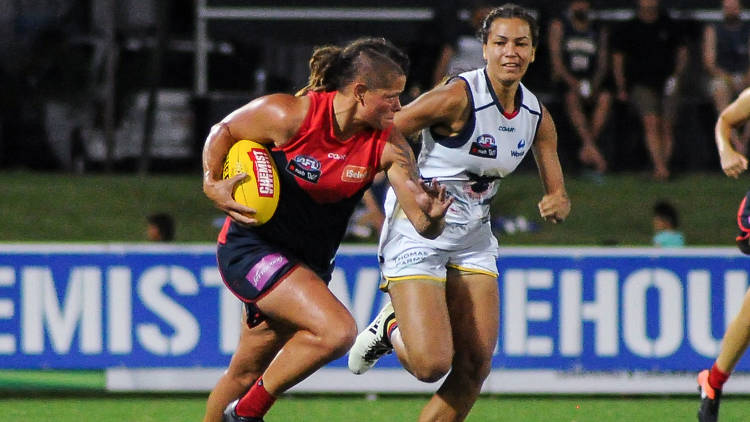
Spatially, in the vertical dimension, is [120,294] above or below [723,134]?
below

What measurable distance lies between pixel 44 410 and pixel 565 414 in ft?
9.70

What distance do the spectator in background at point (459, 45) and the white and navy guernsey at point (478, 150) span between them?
22.0ft

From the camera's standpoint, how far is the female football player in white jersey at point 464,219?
6125 millimetres

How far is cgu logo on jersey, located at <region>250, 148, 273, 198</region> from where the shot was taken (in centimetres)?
587

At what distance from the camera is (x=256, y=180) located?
19.2 ft

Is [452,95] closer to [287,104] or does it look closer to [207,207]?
[287,104]

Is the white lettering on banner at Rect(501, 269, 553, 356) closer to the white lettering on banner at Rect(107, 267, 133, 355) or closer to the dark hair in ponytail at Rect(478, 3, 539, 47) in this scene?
the white lettering on banner at Rect(107, 267, 133, 355)

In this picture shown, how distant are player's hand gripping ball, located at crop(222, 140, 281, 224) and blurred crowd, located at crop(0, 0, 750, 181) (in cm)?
749

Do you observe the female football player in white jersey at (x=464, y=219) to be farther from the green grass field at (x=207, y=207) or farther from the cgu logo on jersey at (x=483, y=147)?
the green grass field at (x=207, y=207)

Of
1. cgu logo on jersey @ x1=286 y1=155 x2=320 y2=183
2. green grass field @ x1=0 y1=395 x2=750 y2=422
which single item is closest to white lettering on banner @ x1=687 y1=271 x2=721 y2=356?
green grass field @ x1=0 y1=395 x2=750 y2=422

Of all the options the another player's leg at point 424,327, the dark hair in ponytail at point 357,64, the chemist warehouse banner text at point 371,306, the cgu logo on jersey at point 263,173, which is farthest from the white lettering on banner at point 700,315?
the cgu logo on jersey at point 263,173

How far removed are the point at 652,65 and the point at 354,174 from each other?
25.3 feet

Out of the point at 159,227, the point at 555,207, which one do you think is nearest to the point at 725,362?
the point at 555,207

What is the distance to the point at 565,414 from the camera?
8125 millimetres
